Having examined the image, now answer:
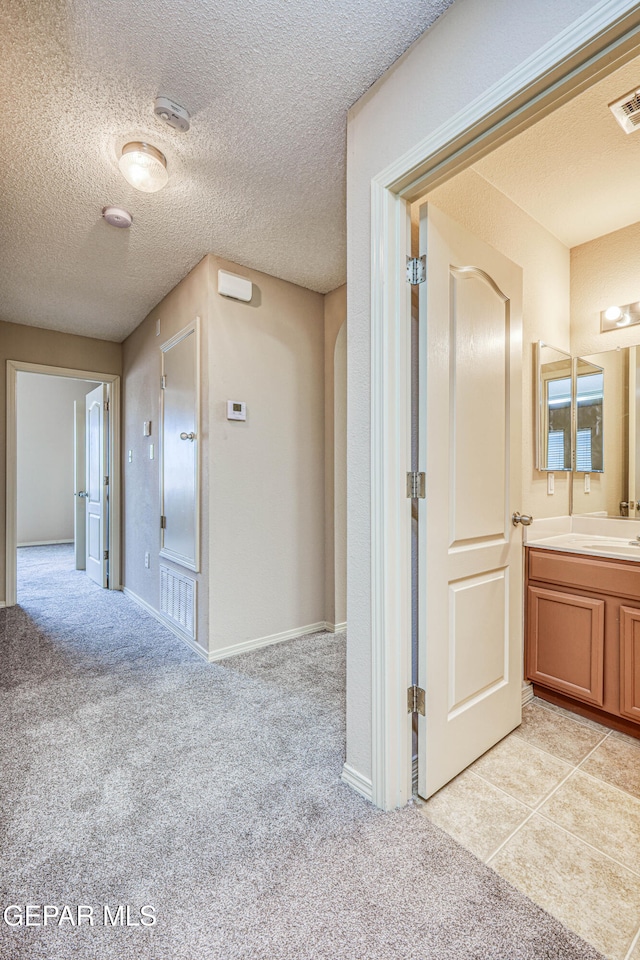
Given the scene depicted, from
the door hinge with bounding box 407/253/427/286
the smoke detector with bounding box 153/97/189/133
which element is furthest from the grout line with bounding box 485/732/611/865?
the smoke detector with bounding box 153/97/189/133

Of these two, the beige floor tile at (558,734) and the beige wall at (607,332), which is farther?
the beige wall at (607,332)

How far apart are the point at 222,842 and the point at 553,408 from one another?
2452 mm

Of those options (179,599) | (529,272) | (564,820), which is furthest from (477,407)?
(179,599)

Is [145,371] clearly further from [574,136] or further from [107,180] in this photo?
[574,136]

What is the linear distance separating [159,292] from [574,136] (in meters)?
2.73

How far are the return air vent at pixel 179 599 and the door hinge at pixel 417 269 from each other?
2.25 metres

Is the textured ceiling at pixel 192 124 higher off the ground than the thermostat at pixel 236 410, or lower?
higher

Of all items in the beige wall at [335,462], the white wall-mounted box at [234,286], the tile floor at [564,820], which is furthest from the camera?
the beige wall at [335,462]

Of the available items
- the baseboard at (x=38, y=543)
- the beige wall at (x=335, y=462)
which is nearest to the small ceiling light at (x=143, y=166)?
the beige wall at (x=335, y=462)

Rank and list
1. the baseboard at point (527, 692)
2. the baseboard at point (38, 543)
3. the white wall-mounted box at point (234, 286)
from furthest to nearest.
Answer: the baseboard at point (38, 543) → the white wall-mounted box at point (234, 286) → the baseboard at point (527, 692)

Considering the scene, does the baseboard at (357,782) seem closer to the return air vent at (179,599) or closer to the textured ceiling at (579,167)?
the return air vent at (179,599)

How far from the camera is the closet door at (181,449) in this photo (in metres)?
2.80

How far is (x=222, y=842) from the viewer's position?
1.32 metres

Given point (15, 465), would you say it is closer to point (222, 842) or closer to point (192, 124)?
point (192, 124)
